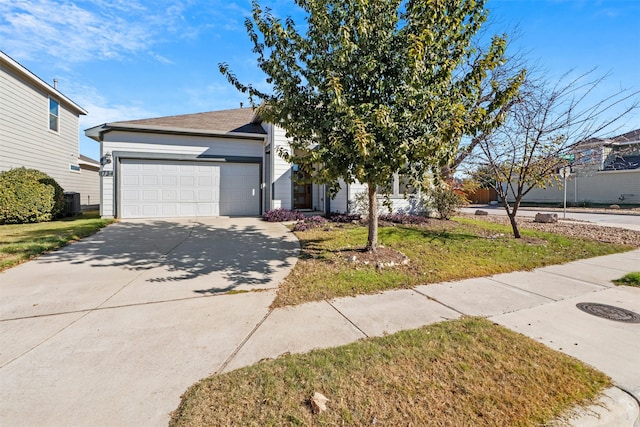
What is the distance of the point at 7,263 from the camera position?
5254 millimetres

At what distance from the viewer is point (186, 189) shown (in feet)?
39.6

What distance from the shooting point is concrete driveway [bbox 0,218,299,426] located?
212 cm

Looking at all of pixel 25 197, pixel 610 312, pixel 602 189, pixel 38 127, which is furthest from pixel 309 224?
pixel 602 189

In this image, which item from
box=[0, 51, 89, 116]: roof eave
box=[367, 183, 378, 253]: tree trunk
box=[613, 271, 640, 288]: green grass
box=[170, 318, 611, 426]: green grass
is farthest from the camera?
box=[0, 51, 89, 116]: roof eave

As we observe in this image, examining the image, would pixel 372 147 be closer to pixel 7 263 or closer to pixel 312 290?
pixel 312 290

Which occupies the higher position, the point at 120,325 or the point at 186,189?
the point at 186,189

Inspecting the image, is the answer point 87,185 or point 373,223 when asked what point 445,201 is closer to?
point 373,223

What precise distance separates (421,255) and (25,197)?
41.5 ft

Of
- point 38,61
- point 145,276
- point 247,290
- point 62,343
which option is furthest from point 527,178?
point 38,61

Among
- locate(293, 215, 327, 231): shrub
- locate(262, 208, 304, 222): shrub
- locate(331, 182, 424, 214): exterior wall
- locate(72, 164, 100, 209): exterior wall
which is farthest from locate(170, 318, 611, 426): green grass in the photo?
locate(72, 164, 100, 209): exterior wall

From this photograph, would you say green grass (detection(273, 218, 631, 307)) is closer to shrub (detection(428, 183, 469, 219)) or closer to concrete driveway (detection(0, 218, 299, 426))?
concrete driveway (detection(0, 218, 299, 426))

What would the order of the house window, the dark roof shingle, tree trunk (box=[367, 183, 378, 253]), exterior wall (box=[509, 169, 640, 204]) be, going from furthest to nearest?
exterior wall (box=[509, 169, 640, 204]), the house window, the dark roof shingle, tree trunk (box=[367, 183, 378, 253])

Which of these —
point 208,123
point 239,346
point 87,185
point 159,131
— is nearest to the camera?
point 239,346

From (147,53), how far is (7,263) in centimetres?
729
